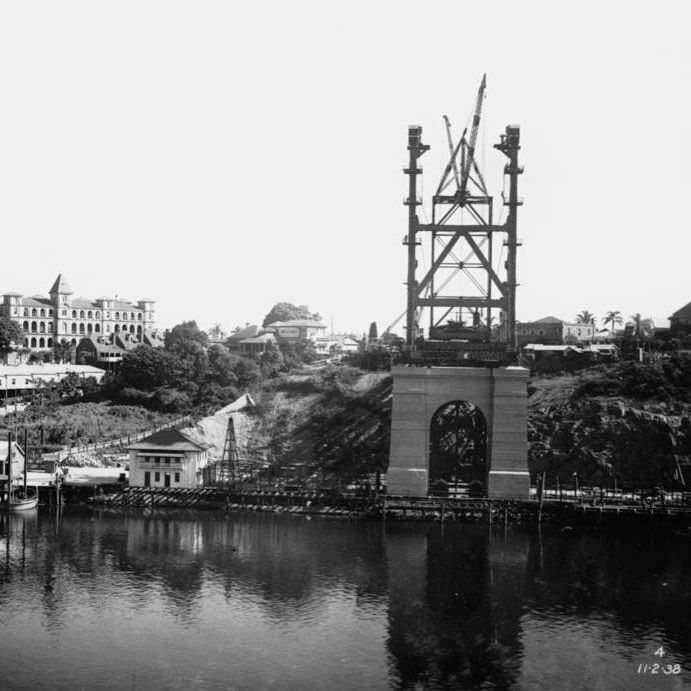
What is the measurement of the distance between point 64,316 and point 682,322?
82.6 metres

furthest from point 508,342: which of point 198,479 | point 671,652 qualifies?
point 671,652

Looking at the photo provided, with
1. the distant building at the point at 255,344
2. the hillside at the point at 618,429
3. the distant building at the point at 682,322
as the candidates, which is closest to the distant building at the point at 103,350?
the distant building at the point at 255,344

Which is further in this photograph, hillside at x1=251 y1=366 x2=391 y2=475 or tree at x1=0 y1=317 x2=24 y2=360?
tree at x1=0 y1=317 x2=24 y2=360

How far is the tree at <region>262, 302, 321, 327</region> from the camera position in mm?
154500

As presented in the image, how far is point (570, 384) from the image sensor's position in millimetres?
70750

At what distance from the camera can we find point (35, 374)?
299 feet

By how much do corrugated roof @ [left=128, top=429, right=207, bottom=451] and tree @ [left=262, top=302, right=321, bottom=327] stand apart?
311 ft

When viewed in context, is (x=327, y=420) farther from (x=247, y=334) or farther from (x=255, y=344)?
(x=247, y=334)

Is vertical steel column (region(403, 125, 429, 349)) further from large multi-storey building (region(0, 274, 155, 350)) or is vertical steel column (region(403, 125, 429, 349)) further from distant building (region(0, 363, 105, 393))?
large multi-storey building (region(0, 274, 155, 350))

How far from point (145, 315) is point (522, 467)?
83288mm

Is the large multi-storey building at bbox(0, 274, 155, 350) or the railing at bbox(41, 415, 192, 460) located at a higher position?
the large multi-storey building at bbox(0, 274, 155, 350)

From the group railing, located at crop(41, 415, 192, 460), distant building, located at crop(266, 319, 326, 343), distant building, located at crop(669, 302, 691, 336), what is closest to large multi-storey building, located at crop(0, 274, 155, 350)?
distant building, located at crop(266, 319, 326, 343)

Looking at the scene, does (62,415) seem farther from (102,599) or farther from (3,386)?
(102,599)

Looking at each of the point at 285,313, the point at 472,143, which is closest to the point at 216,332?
the point at 285,313
